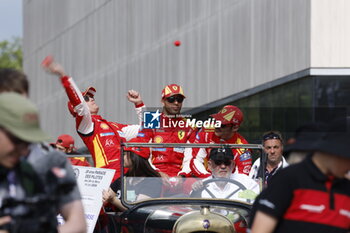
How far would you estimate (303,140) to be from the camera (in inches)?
210

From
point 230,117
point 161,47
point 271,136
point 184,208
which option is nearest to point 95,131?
point 230,117

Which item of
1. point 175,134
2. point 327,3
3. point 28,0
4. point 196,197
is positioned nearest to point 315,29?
point 327,3

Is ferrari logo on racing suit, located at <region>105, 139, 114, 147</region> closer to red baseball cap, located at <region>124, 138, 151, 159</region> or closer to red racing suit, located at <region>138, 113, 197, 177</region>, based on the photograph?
red racing suit, located at <region>138, 113, 197, 177</region>

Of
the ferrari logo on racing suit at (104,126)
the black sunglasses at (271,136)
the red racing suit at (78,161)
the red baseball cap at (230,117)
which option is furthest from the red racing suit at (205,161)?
the red racing suit at (78,161)

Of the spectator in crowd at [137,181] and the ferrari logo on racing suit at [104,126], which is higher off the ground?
the ferrari logo on racing suit at [104,126]

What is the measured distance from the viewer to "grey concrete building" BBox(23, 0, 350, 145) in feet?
60.1

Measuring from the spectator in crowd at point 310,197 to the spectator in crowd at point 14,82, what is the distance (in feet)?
4.35

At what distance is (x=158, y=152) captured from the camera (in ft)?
33.1

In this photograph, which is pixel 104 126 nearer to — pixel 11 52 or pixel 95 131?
pixel 95 131

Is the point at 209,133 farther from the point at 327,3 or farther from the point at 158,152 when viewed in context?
the point at 327,3

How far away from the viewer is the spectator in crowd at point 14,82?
4.65 m

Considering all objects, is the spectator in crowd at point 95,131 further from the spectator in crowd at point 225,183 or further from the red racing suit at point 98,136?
the spectator in crowd at point 225,183

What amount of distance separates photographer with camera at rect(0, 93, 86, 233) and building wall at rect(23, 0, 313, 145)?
13.9 metres

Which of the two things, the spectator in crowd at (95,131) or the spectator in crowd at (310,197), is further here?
the spectator in crowd at (95,131)
